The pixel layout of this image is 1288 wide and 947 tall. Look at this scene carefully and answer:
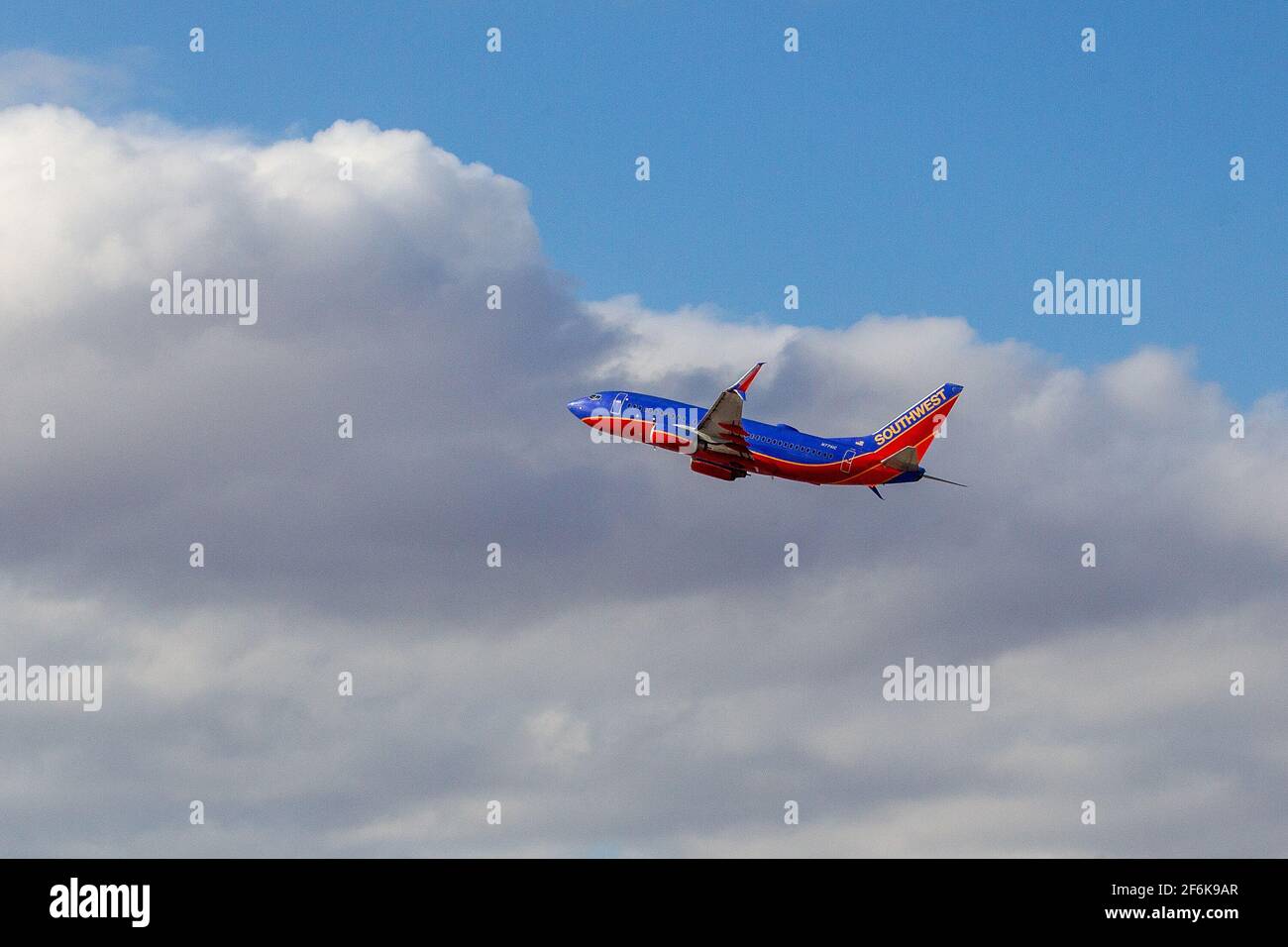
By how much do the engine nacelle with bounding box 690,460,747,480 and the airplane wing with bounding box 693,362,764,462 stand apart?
11.1ft

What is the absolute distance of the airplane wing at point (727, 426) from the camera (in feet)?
590

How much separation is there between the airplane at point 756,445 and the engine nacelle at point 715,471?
11 cm

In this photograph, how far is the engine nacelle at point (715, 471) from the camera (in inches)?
7466

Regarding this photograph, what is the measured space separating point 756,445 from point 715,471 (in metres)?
5.37

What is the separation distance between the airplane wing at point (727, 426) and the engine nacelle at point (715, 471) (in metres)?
3.40

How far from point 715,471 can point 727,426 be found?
854 centimetres

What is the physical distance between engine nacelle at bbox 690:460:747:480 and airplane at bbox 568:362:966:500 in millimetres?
107

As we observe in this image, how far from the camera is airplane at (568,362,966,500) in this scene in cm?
18662

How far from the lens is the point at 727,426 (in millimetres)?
182875

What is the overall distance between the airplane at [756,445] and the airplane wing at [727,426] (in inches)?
4.1

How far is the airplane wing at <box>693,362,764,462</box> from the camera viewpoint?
179875 mm

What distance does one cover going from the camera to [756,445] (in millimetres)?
188250
